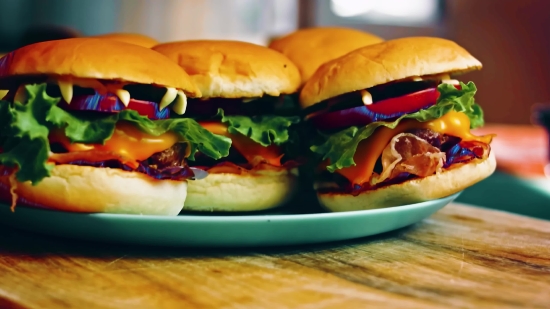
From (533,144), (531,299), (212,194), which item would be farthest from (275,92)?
(533,144)

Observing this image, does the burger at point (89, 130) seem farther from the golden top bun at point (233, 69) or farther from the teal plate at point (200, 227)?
the golden top bun at point (233, 69)

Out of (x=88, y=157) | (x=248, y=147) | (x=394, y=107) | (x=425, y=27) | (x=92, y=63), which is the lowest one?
(x=425, y=27)

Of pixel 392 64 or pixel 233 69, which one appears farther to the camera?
pixel 233 69

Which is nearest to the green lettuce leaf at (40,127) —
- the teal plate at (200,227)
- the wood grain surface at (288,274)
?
the teal plate at (200,227)

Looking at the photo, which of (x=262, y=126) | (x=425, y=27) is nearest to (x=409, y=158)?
(x=262, y=126)

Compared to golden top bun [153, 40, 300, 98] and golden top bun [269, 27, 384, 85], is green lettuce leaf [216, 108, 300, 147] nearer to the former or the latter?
golden top bun [153, 40, 300, 98]

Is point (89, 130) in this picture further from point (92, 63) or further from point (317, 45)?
point (317, 45)
